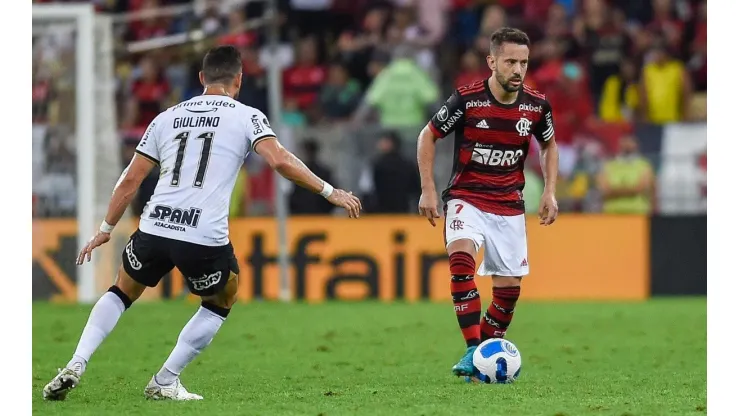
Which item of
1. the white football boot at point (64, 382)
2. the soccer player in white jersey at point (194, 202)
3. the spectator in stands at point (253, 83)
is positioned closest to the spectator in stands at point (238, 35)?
the spectator in stands at point (253, 83)

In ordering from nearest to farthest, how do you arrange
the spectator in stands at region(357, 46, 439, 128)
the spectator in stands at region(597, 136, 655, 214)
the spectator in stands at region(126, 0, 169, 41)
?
the spectator in stands at region(597, 136, 655, 214)
the spectator in stands at region(357, 46, 439, 128)
the spectator in stands at region(126, 0, 169, 41)

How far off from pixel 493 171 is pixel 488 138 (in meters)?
0.25

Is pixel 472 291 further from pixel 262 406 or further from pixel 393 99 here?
pixel 393 99

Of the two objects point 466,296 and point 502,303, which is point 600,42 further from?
point 466,296

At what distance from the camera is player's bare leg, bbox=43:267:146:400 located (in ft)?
25.6

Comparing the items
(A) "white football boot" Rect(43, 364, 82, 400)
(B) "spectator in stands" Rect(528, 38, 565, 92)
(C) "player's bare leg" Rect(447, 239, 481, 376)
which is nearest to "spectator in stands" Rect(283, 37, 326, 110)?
(B) "spectator in stands" Rect(528, 38, 565, 92)

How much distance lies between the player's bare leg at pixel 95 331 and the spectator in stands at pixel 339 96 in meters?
13.1

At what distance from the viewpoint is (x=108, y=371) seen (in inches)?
392

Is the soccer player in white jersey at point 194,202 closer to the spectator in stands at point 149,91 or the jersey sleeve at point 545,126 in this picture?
the jersey sleeve at point 545,126

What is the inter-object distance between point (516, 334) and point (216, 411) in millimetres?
6427

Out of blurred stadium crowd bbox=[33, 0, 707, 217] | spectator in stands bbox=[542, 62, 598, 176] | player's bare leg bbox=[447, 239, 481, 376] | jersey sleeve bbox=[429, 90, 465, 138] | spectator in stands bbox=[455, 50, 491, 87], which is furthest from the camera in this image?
spectator in stands bbox=[455, 50, 491, 87]

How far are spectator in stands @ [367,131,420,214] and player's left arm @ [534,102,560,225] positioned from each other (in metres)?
9.26

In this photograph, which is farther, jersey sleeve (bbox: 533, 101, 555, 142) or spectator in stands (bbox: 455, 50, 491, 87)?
spectator in stands (bbox: 455, 50, 491, 87)

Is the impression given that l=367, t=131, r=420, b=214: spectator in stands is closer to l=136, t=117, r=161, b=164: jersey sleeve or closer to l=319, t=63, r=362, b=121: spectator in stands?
l=319, t=63, r=362, b=121: spectator in stands
